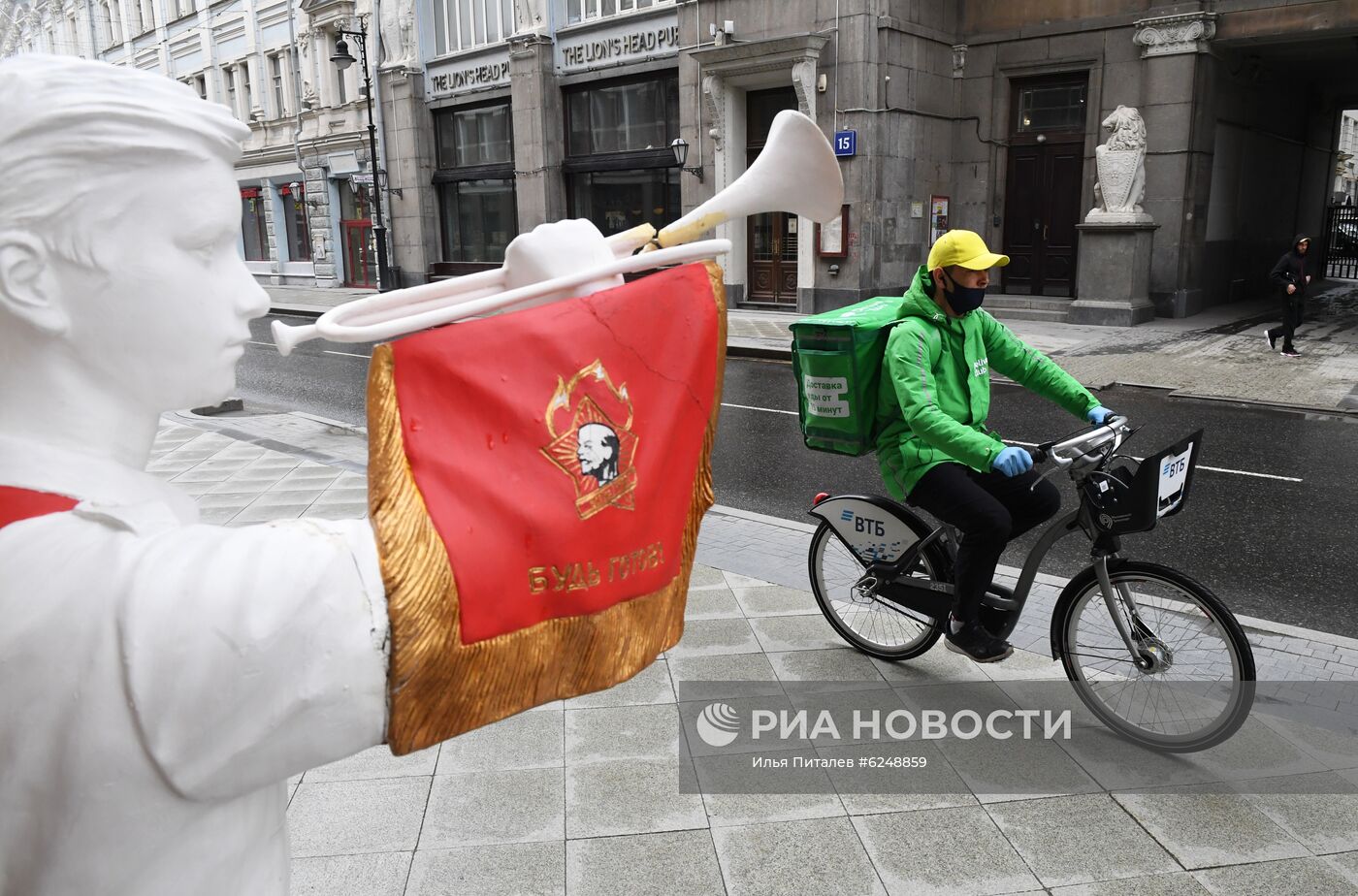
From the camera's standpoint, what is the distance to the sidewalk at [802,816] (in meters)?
2.88

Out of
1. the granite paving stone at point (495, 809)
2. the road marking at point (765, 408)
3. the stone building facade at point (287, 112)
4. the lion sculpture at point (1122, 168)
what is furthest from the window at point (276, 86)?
the granite paving stone at point (495, 809)

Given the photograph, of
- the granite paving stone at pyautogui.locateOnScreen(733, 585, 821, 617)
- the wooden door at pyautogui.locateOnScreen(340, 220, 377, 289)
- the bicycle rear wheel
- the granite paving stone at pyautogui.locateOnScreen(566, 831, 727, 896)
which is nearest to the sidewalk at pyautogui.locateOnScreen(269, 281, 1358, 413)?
the granite paving stone at pyautogui.locateOnScreen(733, 585, 821, 617)

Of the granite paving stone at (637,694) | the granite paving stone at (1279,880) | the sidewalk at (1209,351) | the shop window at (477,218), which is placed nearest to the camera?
the granite paving stone at (1279,880)

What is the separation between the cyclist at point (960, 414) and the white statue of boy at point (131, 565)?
303cm

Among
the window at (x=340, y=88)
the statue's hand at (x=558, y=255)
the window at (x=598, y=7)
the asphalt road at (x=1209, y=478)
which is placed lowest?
the asphalt road at (x=1209, y=478)

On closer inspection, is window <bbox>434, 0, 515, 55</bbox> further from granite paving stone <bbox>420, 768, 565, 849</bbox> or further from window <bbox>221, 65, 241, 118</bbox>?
granite paving stone <bbox>420, 768, 565, 849</bbox>

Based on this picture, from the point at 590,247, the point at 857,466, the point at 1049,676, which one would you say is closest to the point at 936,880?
the point at 1049,676

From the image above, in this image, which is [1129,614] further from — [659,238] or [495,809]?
[659,238]

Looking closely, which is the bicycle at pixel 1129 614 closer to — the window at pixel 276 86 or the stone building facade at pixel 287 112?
the stone building facade at pixel 287 112

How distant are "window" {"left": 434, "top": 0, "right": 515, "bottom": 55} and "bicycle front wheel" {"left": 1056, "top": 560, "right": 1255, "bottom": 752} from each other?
2394 centimetres

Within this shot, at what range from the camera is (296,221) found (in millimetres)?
32438

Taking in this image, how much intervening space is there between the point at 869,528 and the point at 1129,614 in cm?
114

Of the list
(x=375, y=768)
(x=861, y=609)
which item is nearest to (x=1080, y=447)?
(x=861, y=609)

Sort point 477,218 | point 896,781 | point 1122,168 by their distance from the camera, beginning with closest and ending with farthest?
1. point 896,781
2. point 1122,168
3. point 477,218
